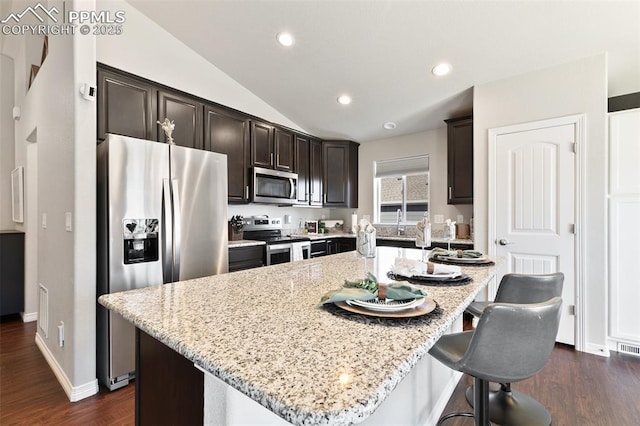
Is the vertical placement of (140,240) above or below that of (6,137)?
below

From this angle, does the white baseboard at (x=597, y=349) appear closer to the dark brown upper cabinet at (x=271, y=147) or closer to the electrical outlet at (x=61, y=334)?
the dark brown upper cabinet at (x=271, y=147)

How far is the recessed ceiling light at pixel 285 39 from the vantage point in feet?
9.04

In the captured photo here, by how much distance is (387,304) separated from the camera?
2.78 ft

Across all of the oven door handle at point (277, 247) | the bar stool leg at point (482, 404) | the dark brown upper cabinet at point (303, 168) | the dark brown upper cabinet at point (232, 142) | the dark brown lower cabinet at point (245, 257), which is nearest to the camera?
the bar stool leg at point (482, 404)

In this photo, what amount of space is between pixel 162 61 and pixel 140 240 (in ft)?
6.21

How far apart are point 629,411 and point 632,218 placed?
1.55 metres

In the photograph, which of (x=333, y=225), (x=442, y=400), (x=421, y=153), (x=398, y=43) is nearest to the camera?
(x=442, y=400)

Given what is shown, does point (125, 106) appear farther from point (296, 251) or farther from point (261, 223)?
point (296, 251)

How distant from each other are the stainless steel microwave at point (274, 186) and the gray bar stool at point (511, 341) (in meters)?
2.91

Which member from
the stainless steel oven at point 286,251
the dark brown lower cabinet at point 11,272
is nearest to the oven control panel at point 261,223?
the stainless steel oven at point 286,251

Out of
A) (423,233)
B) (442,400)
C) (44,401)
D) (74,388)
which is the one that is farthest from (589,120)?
(44,401)

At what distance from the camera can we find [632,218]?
2.51 metres

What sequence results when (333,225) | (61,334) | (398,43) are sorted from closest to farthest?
(61,334)
(398,43)
(333,225)

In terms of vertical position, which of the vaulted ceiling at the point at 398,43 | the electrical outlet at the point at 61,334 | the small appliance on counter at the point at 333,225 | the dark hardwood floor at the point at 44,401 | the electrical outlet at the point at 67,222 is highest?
the vaulted ceiling at the point at 398,43
